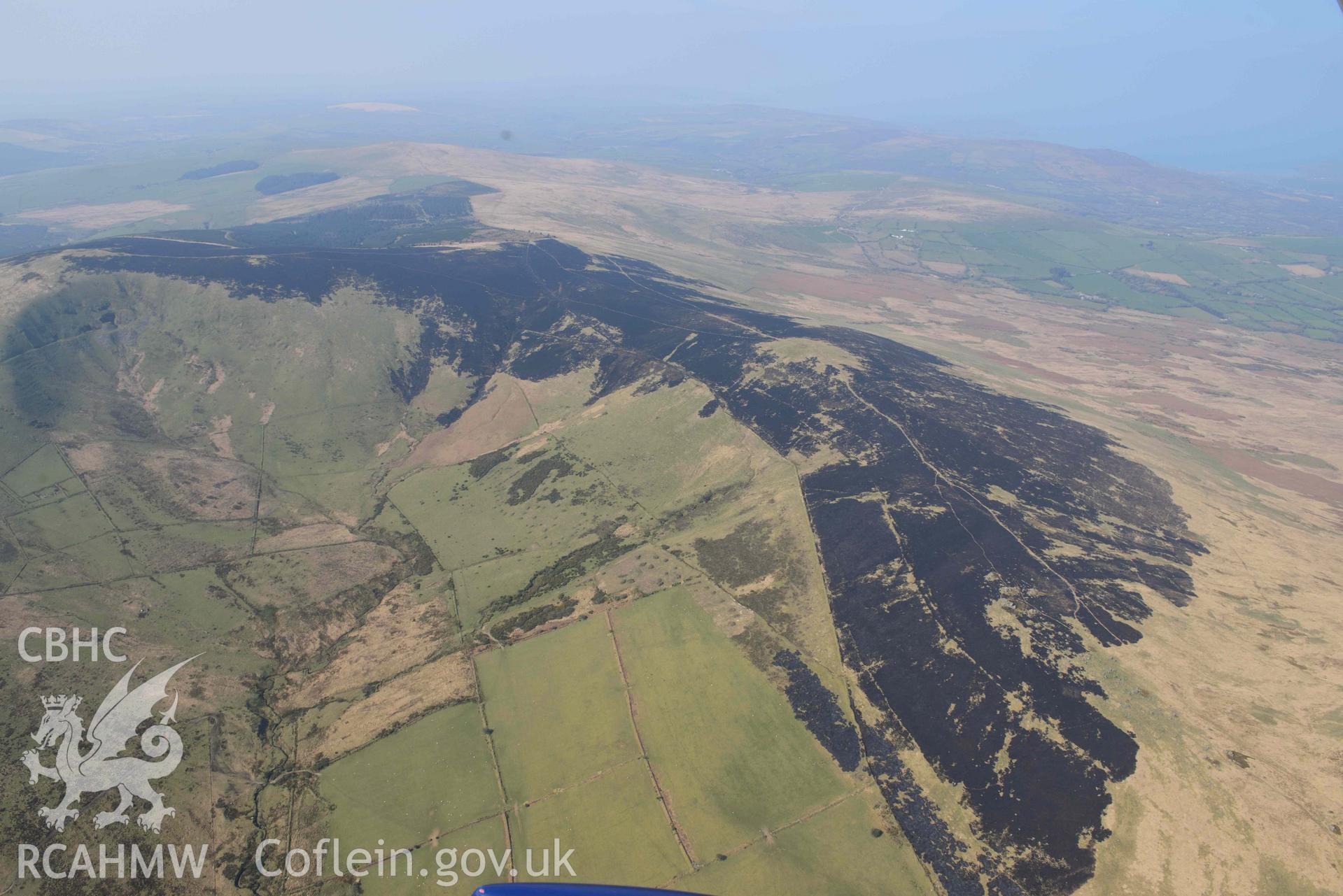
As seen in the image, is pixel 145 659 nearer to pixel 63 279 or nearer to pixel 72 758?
pixel 72 758

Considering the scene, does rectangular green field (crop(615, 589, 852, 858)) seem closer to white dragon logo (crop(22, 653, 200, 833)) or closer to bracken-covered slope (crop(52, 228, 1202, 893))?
bracken-covered slope (crop(52, 228, 1202, 893))

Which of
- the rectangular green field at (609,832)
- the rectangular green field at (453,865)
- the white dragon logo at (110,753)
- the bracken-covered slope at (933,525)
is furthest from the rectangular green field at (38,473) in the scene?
the rectangular green field at (609,832)

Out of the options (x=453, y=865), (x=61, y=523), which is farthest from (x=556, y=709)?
(x=61, y=523)

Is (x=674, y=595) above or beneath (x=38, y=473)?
above

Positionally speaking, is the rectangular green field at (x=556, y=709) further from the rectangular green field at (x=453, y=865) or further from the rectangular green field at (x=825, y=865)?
the rectangular green field at (x=825, y=865)

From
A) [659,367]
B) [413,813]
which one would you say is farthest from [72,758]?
[659,367]

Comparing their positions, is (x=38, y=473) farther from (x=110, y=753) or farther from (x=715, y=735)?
(x=715, y=735)

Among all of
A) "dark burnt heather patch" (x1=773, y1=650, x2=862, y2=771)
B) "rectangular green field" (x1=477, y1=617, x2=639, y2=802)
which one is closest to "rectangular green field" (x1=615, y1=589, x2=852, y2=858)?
"dark burnt heather patch" (x1=773, y1=650, x2=862, y2=771)
